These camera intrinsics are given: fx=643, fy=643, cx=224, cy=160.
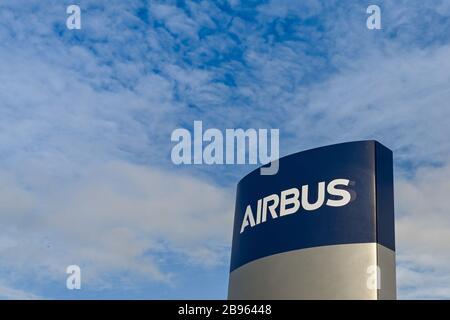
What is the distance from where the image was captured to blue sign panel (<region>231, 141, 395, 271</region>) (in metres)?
20.1

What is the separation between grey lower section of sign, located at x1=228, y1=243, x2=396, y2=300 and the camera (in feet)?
63.5

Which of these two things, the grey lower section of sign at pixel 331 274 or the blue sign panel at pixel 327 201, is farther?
the blue sign panel at pixel 327 201

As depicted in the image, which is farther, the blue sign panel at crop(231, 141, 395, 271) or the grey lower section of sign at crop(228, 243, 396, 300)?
the blue sign panel at crop(231, 141, 395, 271)

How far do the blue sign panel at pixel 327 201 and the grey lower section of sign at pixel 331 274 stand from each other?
0.29 metres

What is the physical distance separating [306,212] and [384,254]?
9.82 ft

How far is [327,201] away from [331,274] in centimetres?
240

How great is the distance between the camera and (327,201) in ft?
68.6

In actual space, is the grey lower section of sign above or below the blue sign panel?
below

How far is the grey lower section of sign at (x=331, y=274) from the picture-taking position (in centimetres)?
1936

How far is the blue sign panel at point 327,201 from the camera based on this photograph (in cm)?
2006

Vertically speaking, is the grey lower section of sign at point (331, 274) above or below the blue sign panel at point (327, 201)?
below

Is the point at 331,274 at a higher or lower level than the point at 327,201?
lower

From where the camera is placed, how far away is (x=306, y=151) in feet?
73.1

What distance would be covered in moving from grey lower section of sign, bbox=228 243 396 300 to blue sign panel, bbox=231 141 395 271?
11.3 inches
